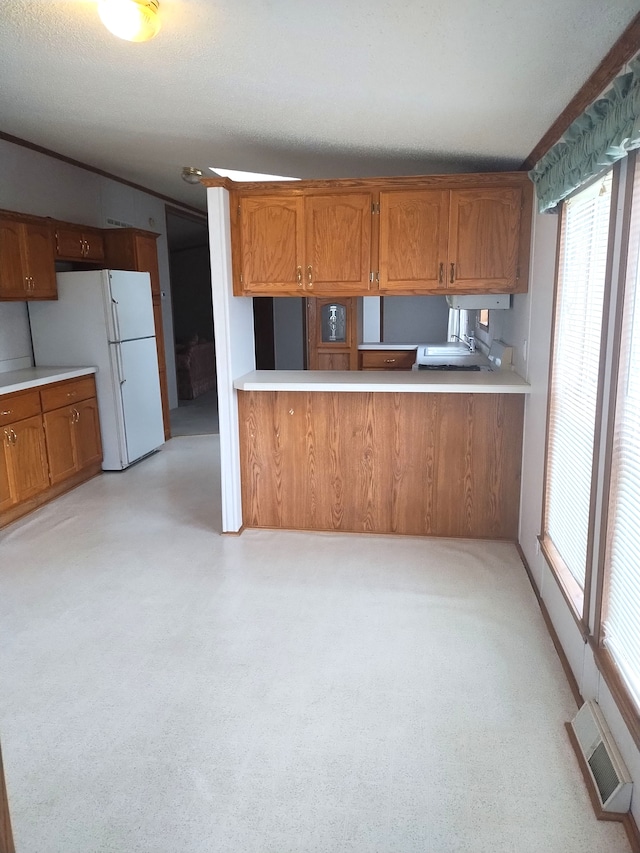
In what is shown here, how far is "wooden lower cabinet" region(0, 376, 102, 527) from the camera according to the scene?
376 cm

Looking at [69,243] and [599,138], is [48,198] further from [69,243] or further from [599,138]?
[599,138]

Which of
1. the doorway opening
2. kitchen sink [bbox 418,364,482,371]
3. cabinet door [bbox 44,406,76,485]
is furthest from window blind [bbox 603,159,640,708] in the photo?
the doorway opening

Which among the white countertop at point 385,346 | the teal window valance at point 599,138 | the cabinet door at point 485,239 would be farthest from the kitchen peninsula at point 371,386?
the white countertop at point 385,346

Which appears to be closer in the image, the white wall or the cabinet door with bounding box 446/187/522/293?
the cabinet door with bounding box 446/187/522/293

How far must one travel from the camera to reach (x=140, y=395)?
5.16m

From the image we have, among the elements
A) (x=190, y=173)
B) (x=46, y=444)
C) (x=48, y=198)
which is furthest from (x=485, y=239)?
(x=48, y=198)

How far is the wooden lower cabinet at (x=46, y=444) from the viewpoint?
12.3 ft

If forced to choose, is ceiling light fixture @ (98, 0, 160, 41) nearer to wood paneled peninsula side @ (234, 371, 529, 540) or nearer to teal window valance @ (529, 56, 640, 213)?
teal window valance @ (529, 56, 640, 213)

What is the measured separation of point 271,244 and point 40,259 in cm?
193

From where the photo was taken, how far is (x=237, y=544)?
3.54m

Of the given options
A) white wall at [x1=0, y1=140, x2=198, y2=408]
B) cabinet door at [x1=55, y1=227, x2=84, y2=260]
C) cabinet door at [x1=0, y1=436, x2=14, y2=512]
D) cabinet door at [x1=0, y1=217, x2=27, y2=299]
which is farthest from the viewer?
cabinet door at [x1=55, y1=227, x2=84, y2=260]

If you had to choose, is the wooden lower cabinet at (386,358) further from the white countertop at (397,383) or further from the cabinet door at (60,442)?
the cabinet door at (60,442)

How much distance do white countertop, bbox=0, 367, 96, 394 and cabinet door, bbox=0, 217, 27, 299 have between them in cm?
54

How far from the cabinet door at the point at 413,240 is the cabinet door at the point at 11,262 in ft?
8.17
